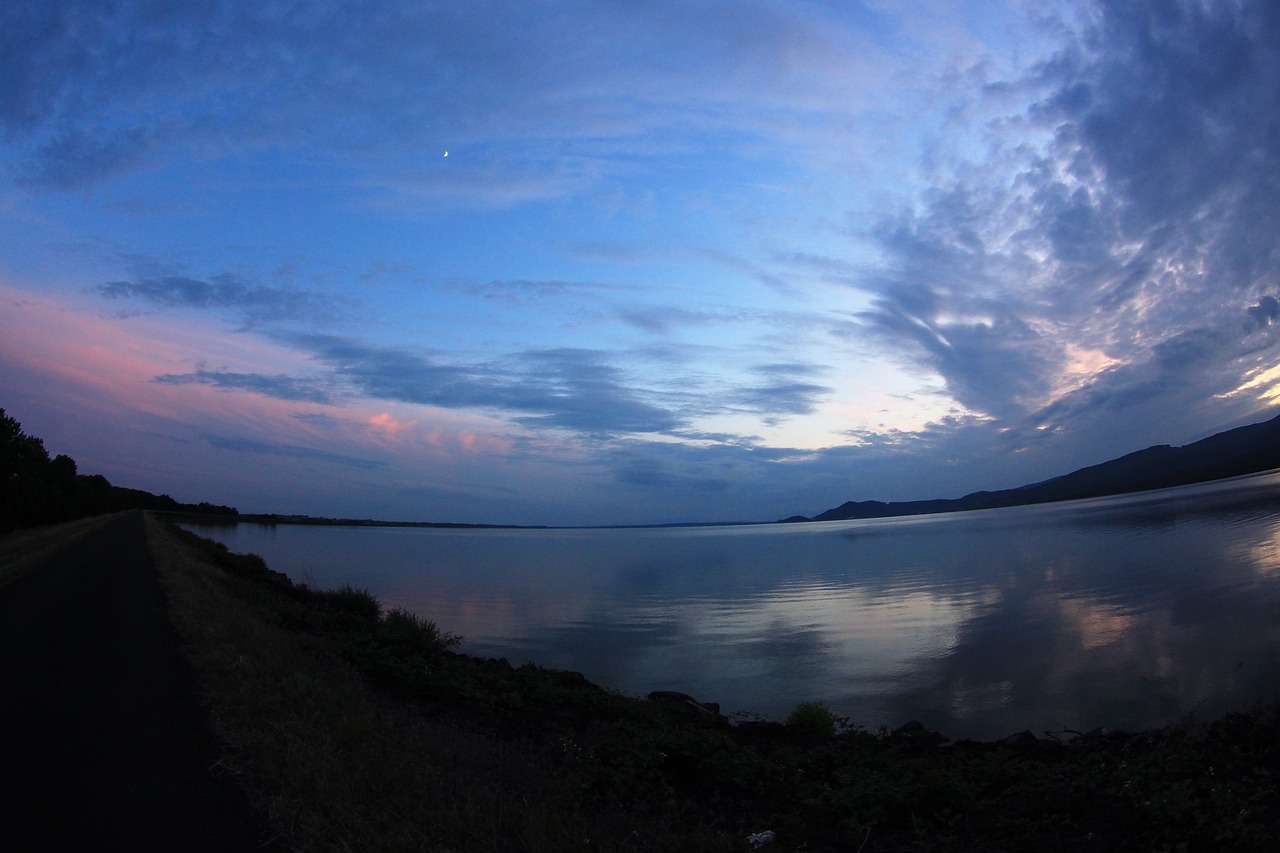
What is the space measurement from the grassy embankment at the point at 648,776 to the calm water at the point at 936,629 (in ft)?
10.1

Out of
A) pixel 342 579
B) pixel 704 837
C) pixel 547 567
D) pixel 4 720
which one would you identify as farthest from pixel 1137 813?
pixel 547 567

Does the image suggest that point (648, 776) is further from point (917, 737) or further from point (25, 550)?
point (25, 550)

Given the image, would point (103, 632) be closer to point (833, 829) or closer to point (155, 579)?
point (155, 579)

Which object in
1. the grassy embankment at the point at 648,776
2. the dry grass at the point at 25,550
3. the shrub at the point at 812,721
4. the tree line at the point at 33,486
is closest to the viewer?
the grassy embankment at the point at 648,776

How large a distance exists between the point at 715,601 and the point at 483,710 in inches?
681

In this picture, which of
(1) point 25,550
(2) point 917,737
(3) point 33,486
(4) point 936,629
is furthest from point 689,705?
(3) point 33,486

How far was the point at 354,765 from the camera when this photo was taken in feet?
17.9

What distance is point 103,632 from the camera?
36.8 feet

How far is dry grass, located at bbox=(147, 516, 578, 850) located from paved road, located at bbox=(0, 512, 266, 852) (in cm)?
27

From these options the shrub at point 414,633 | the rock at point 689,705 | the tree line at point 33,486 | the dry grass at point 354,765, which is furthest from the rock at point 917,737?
the tree line at point 33,486

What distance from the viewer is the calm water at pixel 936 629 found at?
1214 cm

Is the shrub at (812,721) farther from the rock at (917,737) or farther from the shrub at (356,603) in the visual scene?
the shrub at (356,603)

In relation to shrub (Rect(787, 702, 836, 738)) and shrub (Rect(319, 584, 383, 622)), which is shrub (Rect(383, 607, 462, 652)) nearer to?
shrub (Rect(319, 584, 383, 622))

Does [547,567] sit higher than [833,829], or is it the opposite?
[833,829]
